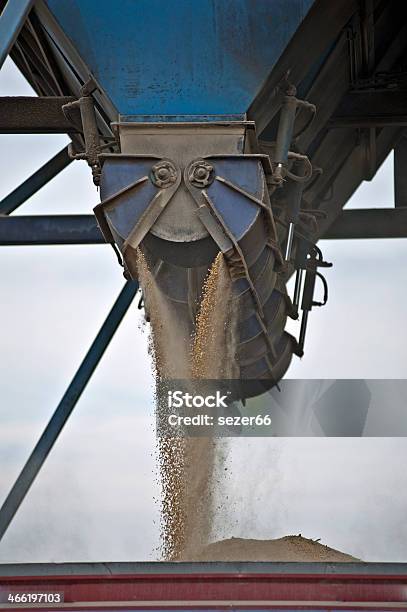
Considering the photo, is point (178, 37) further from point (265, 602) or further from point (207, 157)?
point (265, 602)

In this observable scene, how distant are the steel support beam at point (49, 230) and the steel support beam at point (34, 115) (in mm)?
1291

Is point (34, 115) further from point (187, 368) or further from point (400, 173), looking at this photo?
point (400, 173)

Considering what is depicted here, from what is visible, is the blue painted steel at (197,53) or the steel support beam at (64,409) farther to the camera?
the steel support beam at (64,409)

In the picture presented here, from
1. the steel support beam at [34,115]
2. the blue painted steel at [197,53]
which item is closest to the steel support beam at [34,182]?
the steel support beam at [34,115]

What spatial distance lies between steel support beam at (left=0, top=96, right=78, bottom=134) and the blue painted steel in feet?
5.12

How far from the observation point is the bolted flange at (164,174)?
6043 mm

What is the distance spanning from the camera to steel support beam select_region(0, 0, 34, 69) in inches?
246

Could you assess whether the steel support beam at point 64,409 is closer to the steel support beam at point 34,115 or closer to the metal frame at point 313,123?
the metal frame at point 313,123

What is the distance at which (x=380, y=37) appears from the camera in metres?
8.45

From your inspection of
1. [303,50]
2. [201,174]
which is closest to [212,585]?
[201,174]

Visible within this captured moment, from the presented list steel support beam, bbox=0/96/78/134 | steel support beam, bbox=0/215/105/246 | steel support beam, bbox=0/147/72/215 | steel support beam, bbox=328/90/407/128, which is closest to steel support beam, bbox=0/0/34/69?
steel support beam, bbox=0/96/78/134

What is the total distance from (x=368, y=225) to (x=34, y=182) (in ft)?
7.82

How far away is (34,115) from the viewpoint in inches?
304

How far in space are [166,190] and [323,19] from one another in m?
1.12
